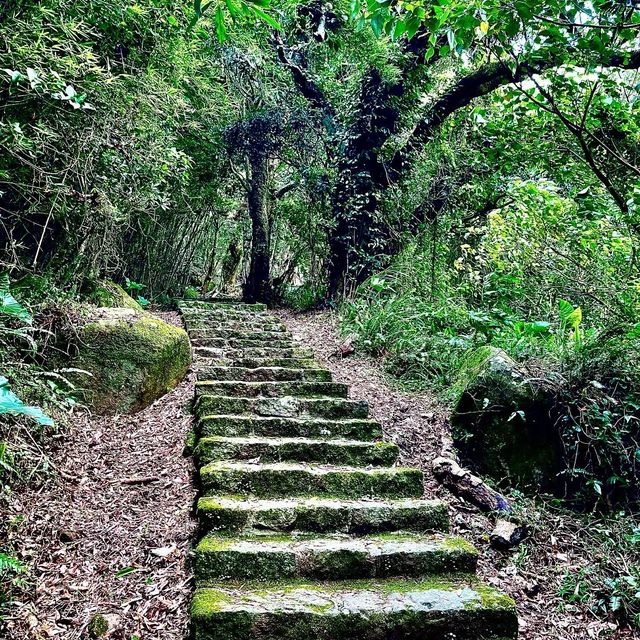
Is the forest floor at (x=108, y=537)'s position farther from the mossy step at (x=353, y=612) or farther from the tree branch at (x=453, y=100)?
the tree branch at (x=453, y=100)

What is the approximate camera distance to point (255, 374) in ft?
15.3

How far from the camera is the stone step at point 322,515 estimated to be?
8.86 ft

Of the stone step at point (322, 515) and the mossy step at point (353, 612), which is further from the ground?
the stone step at point (322, 515)

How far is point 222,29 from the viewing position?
1960 mm

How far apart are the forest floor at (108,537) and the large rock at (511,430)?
2.20m

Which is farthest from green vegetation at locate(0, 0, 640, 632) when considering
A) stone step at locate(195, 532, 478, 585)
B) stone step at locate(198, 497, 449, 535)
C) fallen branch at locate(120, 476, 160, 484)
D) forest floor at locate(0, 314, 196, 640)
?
stone step at locate(195, 532, 478, 585)

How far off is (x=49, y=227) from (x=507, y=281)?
4909mm

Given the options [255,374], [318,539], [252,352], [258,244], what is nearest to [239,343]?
[252,352]

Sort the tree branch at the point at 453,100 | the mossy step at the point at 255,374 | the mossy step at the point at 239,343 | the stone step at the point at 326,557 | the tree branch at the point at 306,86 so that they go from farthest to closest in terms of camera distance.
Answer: the tree branch at the point at 306,86, the tree branch at the point at 453,100, the mossy step at the point at 239,343, the mossy step at the point at 255,374, the stone step at the point at 326,557

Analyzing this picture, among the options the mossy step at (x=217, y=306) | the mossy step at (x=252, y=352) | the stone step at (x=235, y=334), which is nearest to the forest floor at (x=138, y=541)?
the mossy step at (x=252, y=352)

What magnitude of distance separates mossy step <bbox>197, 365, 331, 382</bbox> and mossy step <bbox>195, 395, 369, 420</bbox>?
568mm

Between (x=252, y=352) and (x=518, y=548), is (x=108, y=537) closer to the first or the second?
(x=518, y=548)

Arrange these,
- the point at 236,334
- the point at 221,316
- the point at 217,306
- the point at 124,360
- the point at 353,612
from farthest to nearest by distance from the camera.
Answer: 1. the point at 217,306
2. the point at 221,316
3. the point at 236,334
4. the point at 124,360
5. the point at 353,612

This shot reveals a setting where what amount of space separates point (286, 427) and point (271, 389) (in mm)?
678
